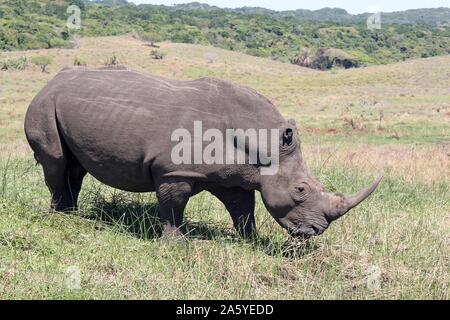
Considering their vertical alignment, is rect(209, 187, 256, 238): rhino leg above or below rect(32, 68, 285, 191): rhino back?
below

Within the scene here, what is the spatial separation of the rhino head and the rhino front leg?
29.0 inches

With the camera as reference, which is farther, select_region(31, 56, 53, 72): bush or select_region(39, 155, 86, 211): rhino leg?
select_region(31, 56, 53, 72): bush

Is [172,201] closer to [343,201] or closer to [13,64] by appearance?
[343,201]

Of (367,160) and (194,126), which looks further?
(367,160)

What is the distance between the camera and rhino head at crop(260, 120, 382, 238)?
441cm

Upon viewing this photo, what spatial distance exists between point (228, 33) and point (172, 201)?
371 ft

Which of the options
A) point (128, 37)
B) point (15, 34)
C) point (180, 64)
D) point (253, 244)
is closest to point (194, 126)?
point (253, 244)

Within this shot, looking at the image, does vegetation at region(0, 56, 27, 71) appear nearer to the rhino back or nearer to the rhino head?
the rhino back

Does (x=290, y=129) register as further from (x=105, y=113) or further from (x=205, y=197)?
(x=205, y=197)

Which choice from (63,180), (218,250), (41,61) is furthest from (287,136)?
(41,61)

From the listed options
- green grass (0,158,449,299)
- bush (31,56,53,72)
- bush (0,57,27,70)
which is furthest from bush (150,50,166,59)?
green grass (0,158,449,299)

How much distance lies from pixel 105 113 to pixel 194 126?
3.00ft

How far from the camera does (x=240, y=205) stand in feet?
16.2

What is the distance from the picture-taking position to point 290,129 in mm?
4449
